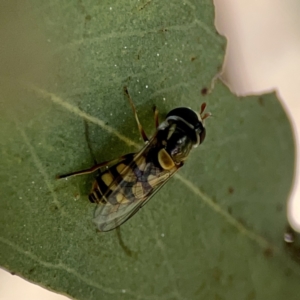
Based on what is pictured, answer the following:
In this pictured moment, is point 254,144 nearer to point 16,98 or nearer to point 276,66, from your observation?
point 276,66

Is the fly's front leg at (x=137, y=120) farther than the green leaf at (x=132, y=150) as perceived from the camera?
Yes

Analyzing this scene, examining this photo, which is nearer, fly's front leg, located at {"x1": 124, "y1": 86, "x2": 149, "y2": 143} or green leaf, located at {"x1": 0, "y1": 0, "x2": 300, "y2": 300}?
green leaf, located at {"x1": 0, "y1": 0, "x2": 300, "y2": 300}

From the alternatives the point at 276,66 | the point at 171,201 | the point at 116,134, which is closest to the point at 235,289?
the point at 171,201

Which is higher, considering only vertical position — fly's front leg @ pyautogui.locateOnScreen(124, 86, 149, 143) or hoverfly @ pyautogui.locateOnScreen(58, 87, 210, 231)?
fly's front leg @ pyautogui.locateOnScreen(124, 86, 149, 143)

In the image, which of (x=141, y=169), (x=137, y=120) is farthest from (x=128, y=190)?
(x=137, y=120)

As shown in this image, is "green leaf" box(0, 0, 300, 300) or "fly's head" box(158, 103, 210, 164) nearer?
"green leaf" box(0, 0, 300, 300)
